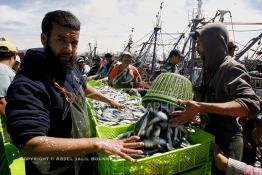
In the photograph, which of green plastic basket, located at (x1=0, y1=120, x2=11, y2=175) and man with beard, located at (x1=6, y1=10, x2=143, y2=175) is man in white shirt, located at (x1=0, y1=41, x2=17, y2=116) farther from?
man with beard, located at (x1=6, y1=10, x2=143, y2=175)

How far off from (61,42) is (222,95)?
176cm

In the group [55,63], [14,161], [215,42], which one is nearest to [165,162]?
[55,63]

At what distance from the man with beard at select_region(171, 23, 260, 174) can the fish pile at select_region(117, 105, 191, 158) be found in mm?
115

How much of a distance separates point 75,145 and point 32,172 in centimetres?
72

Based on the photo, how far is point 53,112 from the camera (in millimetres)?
2260

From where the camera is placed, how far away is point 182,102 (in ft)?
8.73

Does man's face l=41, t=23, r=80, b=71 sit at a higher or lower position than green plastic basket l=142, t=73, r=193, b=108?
higher

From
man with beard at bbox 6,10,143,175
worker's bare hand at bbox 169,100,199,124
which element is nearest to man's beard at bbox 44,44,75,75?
man with beard at bbox 6,10,143,175

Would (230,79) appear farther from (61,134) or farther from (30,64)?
(30,64)

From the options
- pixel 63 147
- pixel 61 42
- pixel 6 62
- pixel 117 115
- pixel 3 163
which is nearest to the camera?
pixel 63 147

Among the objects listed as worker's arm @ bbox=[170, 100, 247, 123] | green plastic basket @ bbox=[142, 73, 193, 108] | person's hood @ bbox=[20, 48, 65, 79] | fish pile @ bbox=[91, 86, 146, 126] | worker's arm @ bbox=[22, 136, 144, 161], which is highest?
person's hood @ bbox=[20, 48, 65, 79]

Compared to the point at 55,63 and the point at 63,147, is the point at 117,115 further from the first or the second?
the point at 63,147

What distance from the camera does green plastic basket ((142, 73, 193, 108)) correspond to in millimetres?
2758

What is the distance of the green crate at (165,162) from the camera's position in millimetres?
2098
